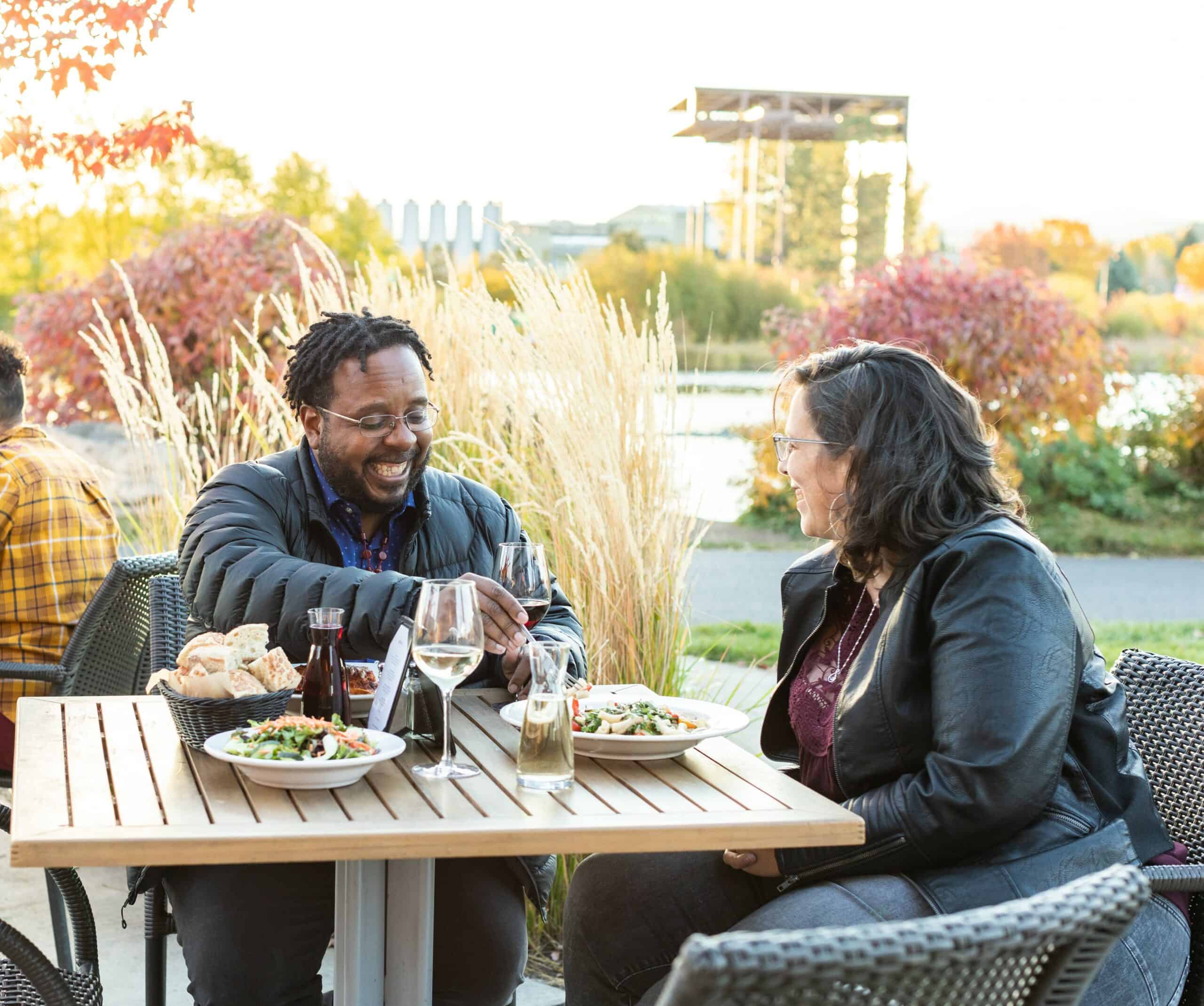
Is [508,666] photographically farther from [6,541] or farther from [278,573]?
[6,541]

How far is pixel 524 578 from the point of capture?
7.00 feet

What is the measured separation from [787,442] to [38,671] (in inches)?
72.7

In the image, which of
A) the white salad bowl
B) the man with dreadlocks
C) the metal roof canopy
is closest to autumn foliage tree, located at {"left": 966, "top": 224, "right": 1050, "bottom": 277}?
the metal roof canopy

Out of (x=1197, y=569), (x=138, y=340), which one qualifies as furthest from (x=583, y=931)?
(x=1197, y=569)

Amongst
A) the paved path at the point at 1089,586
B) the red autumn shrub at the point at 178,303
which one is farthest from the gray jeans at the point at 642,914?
the red autumn shrub at the point at 178,303

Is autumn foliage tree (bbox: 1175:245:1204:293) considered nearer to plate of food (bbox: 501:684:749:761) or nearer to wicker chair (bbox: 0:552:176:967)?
wicker chair (bbox: 0:552:176:967)

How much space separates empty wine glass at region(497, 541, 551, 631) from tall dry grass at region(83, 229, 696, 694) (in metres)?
1.16

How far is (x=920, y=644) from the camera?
2.05m

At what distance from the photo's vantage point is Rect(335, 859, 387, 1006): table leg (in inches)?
77.1

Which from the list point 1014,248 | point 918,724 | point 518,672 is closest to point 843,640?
point 918,724

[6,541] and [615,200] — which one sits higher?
[615,200]

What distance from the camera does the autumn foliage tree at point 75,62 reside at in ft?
16.0

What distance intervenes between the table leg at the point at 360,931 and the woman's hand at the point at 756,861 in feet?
1.81

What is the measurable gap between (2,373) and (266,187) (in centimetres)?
1454
